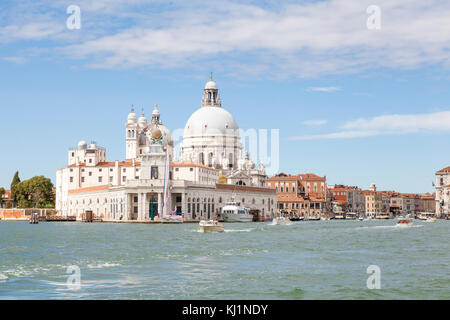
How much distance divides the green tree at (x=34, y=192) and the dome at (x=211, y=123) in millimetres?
25756

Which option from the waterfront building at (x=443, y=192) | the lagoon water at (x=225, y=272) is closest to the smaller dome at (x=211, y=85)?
the waterfront building at (x=443, y=192)

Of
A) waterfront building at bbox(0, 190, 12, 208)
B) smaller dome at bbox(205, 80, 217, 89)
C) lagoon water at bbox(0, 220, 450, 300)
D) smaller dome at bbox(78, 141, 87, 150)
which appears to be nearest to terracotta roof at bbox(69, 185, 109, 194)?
smaller dome at bbox(78, 141, 87, 150)

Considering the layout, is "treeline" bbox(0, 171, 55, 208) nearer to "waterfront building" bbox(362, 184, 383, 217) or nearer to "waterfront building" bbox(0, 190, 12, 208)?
"waterfront building" bbox(0, 190, 12, 208)

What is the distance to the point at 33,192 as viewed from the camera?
120 m

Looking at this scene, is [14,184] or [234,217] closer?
[234,217]

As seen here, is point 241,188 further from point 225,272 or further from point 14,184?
point 225,272

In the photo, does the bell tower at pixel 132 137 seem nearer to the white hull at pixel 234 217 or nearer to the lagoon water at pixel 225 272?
the white hull at pixel 234 217

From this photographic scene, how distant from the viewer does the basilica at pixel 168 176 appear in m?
88.0

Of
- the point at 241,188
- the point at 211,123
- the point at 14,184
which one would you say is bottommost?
the point at 241,188

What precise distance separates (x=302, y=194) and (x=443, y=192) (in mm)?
38746

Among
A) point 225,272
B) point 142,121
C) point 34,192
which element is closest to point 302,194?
point 142,121

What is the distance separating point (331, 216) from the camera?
14575cm
